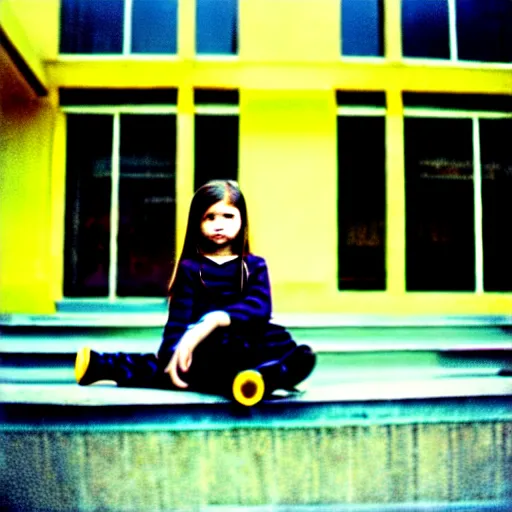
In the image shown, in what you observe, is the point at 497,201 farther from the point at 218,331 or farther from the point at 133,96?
the point at 133,96

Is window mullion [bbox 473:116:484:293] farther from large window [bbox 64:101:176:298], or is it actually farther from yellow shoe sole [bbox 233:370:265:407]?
large window [bbox 64:101:176:298]

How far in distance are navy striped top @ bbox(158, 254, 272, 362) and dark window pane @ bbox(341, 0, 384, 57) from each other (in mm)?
889

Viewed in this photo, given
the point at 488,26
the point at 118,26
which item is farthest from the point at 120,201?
the point at 488,26

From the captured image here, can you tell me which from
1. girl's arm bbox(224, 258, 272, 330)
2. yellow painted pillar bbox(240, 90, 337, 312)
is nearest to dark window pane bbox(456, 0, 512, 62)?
yellow painted pillar bbox(240, 90, 337, 312)

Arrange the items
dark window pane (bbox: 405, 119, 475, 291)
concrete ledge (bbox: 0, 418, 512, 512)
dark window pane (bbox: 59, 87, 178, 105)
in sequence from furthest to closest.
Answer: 1. dark window pane (bbox: 59, 87, 178, 105)
2. dark window pane (bbox: 405, 119, 475, 291)
3. concrete ledge (bbox: 0, 418, 512, 512)

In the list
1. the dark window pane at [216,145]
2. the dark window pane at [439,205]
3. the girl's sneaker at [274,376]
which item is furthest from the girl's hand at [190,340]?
the dark window pane at [439,205]

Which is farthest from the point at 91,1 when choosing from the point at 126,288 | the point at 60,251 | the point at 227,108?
the point at 126,288

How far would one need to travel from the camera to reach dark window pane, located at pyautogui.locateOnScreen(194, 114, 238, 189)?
167 centimetres

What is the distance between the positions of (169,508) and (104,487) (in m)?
0.16

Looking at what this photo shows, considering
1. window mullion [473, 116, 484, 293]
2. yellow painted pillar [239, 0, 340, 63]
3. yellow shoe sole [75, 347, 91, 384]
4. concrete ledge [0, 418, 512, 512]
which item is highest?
yellow painted pillar [239, 0, 340, 63]

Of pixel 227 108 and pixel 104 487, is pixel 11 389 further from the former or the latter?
pixel 227 108

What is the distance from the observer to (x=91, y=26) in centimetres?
165

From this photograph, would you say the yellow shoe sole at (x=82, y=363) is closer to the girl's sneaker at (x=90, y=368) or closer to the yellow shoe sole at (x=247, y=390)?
the girl's sneaker at (x=90, y=368)

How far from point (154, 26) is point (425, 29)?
903mm
